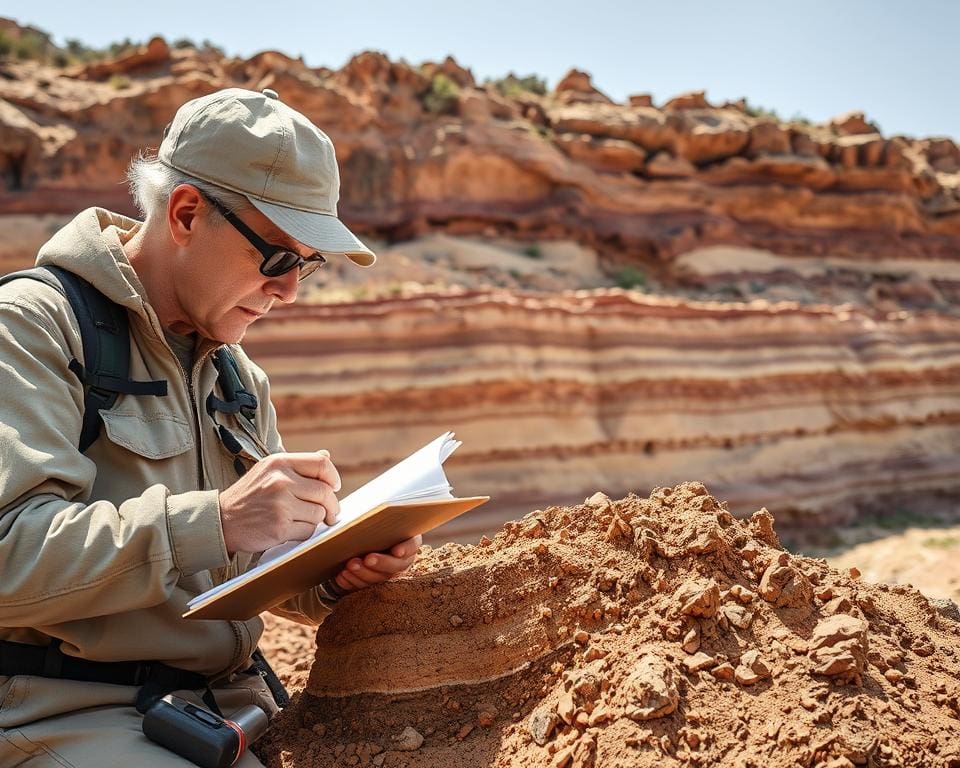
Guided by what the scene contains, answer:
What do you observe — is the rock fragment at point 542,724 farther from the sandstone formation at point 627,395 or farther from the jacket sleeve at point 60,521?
the sandstone formation at point 627,395

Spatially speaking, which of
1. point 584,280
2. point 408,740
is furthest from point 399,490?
point 584,280

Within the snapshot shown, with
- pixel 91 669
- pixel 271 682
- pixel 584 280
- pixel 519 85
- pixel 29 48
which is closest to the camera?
pixel 91 669

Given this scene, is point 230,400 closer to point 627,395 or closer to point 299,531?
point 299,531

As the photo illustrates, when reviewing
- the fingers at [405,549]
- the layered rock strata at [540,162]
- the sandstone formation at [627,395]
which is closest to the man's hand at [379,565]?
the fingers at [405,549]

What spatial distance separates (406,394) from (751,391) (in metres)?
4.53

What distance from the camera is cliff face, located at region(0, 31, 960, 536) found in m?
8.70

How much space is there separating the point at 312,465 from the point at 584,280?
11441 mm

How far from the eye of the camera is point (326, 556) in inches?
69.2

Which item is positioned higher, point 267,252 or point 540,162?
point 267,252

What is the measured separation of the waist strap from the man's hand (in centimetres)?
41

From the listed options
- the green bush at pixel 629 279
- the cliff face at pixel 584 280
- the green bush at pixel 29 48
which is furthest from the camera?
the green bush at pixel 629 279

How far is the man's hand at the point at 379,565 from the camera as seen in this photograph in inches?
77.4

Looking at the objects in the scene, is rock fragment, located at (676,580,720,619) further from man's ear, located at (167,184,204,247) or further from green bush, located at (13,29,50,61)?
green bush, located at (13,29,50,61)

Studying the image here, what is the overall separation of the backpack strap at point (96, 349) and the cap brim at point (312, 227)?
39 cm
